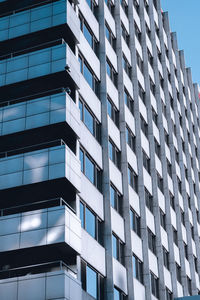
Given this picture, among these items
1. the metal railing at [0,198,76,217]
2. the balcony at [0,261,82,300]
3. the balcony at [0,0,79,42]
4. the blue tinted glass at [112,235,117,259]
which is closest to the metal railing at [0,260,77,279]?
the balcony at [0,261,82,300]

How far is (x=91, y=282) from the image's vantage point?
29.8m

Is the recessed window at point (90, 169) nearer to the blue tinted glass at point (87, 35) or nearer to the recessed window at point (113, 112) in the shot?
the recessed window at point (113, 112)

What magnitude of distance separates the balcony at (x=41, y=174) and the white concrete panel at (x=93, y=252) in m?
2.47

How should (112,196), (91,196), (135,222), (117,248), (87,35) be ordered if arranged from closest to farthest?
(91,196), (117,248), (112,196), (87,35), (135,222)

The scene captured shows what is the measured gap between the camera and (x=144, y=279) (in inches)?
1522

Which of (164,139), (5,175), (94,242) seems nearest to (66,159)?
(5,175)

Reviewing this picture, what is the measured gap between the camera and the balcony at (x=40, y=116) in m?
29.8

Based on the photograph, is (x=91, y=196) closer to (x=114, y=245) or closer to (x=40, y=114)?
(x=114, y=245)

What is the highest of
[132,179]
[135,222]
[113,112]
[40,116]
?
[113,112]

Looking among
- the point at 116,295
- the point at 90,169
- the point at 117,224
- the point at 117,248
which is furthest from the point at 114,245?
the point at 90,169

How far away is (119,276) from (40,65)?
1338 cm

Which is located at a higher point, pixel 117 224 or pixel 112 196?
pixel 112 196

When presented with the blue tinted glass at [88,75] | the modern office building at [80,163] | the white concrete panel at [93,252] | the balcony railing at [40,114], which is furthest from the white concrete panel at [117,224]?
the blue tinted glass at [88,75]

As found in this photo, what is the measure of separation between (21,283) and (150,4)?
40544 millimetres
